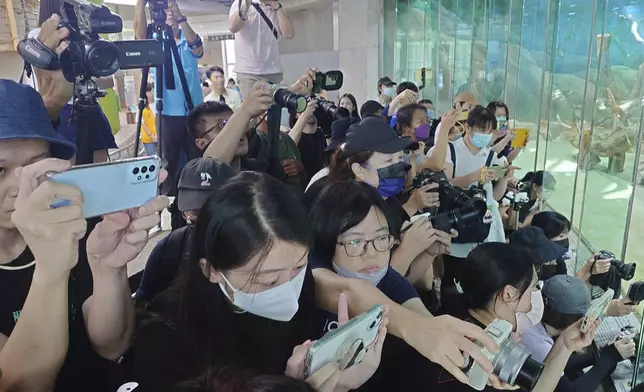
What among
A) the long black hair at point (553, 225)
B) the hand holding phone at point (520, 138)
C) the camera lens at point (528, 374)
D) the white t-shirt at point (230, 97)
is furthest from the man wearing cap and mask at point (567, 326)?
the white t-shirt at point (230, 97)

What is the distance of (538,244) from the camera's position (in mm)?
2576

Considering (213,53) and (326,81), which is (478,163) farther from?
(213,53)

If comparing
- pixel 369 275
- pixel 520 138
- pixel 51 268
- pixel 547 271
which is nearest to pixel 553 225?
pixel 547 271

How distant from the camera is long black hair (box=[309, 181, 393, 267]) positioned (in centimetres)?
142

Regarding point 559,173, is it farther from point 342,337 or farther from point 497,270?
point 342,337

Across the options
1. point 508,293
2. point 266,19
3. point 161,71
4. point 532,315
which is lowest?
point 532,315

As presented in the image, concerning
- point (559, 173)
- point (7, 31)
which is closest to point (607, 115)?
point (559, 173)

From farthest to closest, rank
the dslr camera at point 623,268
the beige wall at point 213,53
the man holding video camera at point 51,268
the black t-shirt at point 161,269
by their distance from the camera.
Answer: the beige wall at point 213,53 < the dslr camera at point 623,268 < the black t-shirt at point 161,269 < the man holding video camera at point 51,268

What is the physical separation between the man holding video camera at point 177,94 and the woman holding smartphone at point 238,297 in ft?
4.41

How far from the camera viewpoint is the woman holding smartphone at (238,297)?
3.54 feet

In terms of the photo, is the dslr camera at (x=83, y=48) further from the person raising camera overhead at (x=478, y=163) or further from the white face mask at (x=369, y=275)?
the person raising camera overhead at (x=478, y=163)

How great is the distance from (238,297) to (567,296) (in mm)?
1748

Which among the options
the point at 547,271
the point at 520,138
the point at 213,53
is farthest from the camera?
the point at 213,53

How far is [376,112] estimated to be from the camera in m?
3.79
